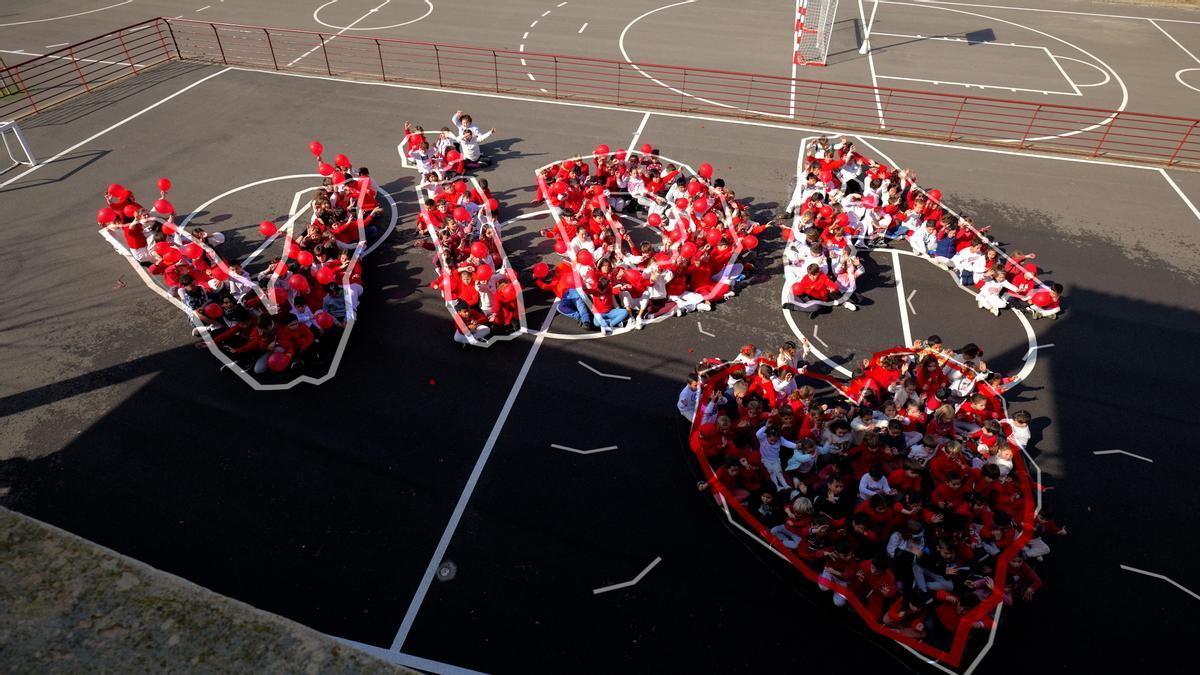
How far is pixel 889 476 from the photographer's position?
32.5ft

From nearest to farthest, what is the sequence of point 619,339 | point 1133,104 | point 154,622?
point 154,622 < point 619,339 < point 1133,104

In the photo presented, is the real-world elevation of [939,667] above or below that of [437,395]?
below

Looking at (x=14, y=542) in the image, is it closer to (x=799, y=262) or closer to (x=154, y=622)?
(x=154, y=622)

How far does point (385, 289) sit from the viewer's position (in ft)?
47.5

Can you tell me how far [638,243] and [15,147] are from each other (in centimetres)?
2048

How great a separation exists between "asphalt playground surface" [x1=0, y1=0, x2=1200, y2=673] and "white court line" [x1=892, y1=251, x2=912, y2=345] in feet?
0.46

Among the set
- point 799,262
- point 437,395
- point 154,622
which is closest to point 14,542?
point 154,622

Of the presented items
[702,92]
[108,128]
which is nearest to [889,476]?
[702,92]

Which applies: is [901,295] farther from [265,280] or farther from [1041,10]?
[1041,10]

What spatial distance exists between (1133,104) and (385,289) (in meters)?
A: 30.5

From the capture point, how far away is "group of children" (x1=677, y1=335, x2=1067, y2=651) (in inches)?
345

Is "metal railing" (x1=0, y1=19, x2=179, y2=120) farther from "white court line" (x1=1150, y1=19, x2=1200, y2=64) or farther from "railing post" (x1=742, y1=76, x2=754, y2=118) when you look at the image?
"white court line" (x1=1150, y1=19, x2=1200, y2=64)

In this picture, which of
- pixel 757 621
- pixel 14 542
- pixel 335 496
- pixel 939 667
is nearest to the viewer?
pixel 14 542

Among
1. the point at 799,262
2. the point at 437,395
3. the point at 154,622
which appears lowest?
the point at 437,395
